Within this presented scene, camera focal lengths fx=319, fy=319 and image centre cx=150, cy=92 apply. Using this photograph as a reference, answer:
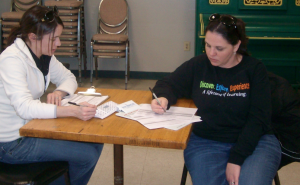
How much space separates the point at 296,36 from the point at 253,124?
2.35 m

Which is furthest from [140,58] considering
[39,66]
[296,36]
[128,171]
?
[39,66]

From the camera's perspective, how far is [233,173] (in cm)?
129

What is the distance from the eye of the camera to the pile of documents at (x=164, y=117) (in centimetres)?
125

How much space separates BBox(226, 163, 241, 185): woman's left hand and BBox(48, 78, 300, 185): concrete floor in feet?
2.69

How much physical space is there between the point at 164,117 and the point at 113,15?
311 cm

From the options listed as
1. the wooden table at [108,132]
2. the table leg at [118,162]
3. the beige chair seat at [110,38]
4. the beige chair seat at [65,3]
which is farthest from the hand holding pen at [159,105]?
the beige chair seat at [65,3]

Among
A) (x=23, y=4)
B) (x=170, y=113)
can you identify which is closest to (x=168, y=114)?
(x=170, y=113)

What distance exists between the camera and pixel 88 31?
4.46 meters

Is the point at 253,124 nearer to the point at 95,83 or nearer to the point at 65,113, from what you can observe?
the point at 65,113

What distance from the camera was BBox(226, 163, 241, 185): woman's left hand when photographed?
1.28m

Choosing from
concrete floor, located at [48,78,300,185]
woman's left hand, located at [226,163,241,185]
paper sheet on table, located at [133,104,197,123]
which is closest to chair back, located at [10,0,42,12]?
concrete floor, located at [48,78,300,185]

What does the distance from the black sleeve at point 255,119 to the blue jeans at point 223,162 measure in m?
0.04

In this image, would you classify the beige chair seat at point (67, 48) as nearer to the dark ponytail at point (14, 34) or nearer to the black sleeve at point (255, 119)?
the dark ponytail at point (14, 34)

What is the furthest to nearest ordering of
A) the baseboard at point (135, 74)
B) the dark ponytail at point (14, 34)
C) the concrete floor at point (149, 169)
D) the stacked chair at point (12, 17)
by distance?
Result: 1. the baseboard at point (135, 74)
2. the stacked chair at point (12, 17)
3. the concrete floor at point (149, 169)
4. the dark ponytail at point (14, 34)
